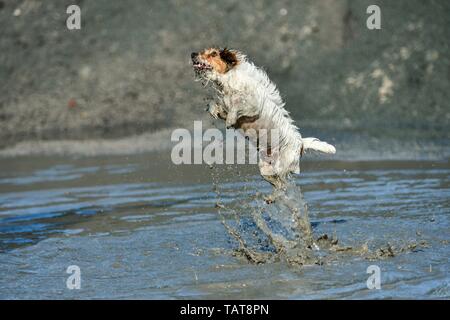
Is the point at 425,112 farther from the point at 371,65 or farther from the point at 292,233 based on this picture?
the point at 292,233

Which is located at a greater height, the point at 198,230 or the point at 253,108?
the point at 253,108

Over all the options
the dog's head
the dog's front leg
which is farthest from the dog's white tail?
the dog's head

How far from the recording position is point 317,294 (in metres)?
8.31

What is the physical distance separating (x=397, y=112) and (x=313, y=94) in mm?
1806

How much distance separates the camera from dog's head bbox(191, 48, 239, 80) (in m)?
9.30

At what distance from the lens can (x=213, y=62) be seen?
30.7 ft

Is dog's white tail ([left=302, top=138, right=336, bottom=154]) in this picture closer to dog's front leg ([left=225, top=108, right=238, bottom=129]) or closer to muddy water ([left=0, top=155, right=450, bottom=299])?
dog's front leg ([left=225, top=108, right=238, bottom=129])

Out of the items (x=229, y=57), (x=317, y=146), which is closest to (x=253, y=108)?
(x=229, y=57)

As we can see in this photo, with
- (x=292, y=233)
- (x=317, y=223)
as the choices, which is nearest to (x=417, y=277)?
(x=292, y=233)

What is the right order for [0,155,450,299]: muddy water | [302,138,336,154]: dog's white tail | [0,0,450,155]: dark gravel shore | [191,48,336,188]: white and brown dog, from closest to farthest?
[0,155,450,299]: muddy water
[191,48,336,188]: white and brown dog
[302,138,336,154]: dog's white tail
[0,0,450,155]: dark gravel shore

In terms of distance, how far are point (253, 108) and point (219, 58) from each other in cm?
62

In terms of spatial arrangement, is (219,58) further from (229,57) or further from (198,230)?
(198,230)

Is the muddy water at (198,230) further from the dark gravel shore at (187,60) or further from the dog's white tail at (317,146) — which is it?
the dark gravel shore at (187,60)

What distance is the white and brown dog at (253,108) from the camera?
938 cm
